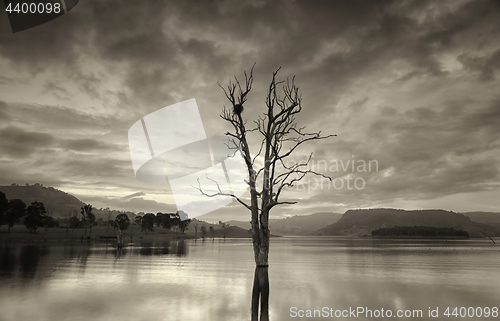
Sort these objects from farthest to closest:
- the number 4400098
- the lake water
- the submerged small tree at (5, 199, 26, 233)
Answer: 1. the submerged small tree at (5, 199, 26, 233)
2. the number 4400098
3. the lake water

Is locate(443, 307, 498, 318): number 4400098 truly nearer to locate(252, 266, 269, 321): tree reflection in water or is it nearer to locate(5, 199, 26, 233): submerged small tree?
locate(252, 266, 269, 321): tree reflection in water

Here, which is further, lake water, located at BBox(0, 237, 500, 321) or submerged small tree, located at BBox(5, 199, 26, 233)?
submerged small tree, located at BBox(5, 199, 26, 233)

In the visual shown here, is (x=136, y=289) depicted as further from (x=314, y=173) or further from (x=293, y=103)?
(x=293, y=103)

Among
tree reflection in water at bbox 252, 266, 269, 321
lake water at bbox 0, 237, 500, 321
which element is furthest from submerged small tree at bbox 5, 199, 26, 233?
tree reflection in water at bbox 252, 266, 269, 321

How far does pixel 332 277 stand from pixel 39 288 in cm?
1332

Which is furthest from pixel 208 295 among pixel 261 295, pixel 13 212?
pixel 13 212

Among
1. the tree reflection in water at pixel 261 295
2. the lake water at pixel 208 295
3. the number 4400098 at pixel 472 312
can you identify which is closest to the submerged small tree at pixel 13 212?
the lake water at pixel 208 295

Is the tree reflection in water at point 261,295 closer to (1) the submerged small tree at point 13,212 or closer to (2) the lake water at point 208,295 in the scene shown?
(2) the lake water at point 208,295

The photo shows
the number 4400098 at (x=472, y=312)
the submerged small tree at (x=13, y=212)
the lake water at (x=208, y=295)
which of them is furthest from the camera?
the submerged small tree at (x=13, y=212)

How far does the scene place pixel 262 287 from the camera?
12.5 meters

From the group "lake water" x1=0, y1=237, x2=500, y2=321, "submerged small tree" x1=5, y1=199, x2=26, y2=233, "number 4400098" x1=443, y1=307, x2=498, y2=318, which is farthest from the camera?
"submerged small tree" x1=5, y1=199, x2=26, y2=233

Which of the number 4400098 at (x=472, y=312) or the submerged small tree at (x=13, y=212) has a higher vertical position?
the submerged small tree at (x=13, y=212)

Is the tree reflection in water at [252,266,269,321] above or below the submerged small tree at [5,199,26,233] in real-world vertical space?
below

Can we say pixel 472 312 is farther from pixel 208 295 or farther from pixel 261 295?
pixel 208 295
